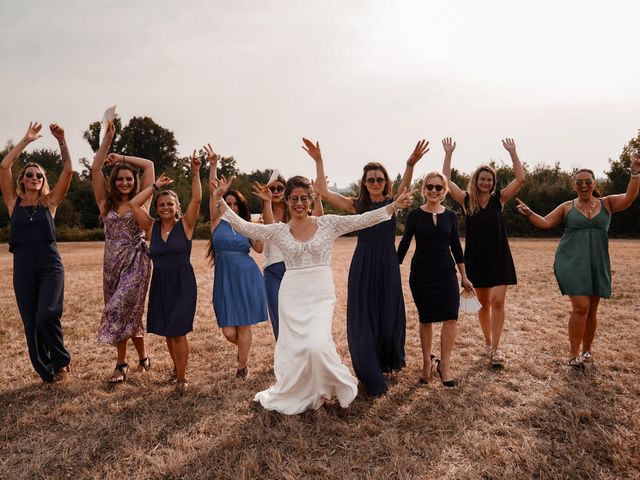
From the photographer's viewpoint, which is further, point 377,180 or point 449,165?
point 449,165

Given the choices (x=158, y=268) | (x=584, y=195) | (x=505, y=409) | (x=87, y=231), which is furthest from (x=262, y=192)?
(x=87, y=231)

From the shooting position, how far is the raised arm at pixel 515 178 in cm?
577

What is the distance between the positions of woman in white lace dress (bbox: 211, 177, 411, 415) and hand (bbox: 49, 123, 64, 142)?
268cm

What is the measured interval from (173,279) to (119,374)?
1435 millimetres

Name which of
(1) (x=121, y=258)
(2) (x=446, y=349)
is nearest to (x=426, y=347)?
(2) (x=446, y=349)

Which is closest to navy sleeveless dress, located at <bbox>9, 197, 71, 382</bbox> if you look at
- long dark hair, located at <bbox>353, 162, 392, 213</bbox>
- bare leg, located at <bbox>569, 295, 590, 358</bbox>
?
long dark hair, located at <bbox>353, 162, 392, 213</bbox>

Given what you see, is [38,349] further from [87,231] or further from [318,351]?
[87,231]

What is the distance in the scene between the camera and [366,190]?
205 inches

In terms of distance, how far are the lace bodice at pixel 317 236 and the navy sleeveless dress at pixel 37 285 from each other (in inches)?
104

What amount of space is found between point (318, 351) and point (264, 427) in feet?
2.68

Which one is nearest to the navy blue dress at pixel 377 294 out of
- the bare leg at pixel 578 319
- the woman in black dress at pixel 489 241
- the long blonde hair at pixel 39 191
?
the woman in black dress at pixel 489 241

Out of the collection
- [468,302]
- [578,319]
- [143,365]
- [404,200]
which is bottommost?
[143,365]

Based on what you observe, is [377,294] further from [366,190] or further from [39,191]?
[39,191]

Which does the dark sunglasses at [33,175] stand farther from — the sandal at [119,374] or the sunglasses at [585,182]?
the sunglasses at [585,182]
